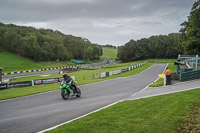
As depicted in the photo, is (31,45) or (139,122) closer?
(139,122)

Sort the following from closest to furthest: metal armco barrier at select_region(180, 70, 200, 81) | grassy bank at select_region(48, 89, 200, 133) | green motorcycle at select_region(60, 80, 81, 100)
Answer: grassy bank at select_region(48, 89, 200, 133)
green motorcycle at select_region(60, 80, 81, 100)
metal armco barrier at select_region(180, 70, 200, 81)

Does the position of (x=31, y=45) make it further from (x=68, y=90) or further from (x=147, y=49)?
(x=68, y=90)

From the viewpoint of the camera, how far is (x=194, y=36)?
3972 centimetres

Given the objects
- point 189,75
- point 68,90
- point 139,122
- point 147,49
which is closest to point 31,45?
point 147,49

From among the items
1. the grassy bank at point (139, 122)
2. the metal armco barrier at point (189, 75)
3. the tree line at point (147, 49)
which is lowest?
the grassy bank at point (139, 122)

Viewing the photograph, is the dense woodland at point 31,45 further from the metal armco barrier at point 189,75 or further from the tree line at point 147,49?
the metal armco barrier at point 189,75

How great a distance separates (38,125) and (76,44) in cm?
11541

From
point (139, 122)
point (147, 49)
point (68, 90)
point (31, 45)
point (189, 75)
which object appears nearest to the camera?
point (139, 122)

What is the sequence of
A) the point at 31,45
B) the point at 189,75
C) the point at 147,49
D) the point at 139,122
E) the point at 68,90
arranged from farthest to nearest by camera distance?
1. the point at 147,49
2. the point at 31,45
3. the point at 189,75
4. the point at 68,90
5. the point at 139,122

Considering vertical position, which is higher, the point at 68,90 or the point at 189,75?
the point at 189,75

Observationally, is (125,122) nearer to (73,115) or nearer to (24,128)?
(73,115)

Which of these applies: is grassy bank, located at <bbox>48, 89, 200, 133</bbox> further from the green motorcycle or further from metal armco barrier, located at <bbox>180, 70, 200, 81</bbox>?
metal armco barrier, located at <bbox>180, 70, 200, 81</bbox>

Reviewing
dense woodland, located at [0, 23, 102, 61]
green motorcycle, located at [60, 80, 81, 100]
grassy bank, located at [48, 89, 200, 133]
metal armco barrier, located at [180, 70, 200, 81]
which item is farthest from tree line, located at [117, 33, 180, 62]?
grassy bank, located at [48, 89, 200, 133]

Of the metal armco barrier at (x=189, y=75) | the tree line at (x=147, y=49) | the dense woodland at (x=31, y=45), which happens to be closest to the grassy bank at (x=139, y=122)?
the metal armco barrier at (x=189, y=75)
